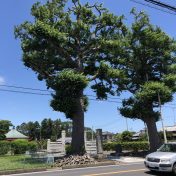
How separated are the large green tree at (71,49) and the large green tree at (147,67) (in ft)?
12.0

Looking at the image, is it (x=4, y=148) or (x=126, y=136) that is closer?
(x=4, y=148)

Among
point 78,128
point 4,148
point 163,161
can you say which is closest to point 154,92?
point 78,128

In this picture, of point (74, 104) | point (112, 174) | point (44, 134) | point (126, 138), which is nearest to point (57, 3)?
point (74, 104)

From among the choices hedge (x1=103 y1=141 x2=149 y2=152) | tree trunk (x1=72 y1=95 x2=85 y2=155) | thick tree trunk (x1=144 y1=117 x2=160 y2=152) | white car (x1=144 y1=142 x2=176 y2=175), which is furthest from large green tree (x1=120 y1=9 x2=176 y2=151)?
white car (x1=144 y1=142 x2=176 y2=175)

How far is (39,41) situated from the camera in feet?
87.0

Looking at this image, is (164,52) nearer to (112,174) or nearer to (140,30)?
(140,30)

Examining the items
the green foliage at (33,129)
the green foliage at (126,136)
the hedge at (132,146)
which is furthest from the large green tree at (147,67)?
the green foliage at (33,129)

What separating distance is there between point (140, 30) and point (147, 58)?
298 cm

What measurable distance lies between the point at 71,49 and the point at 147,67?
9336 mm

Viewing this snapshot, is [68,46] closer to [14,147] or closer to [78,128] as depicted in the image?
[78,128]

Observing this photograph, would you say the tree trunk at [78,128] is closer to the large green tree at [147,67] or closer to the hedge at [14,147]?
the large green tree at [147,67]

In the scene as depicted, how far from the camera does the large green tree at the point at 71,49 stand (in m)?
25.4

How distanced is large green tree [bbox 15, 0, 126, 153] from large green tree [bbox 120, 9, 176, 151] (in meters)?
3.65

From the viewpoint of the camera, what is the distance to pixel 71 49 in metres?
28.1
